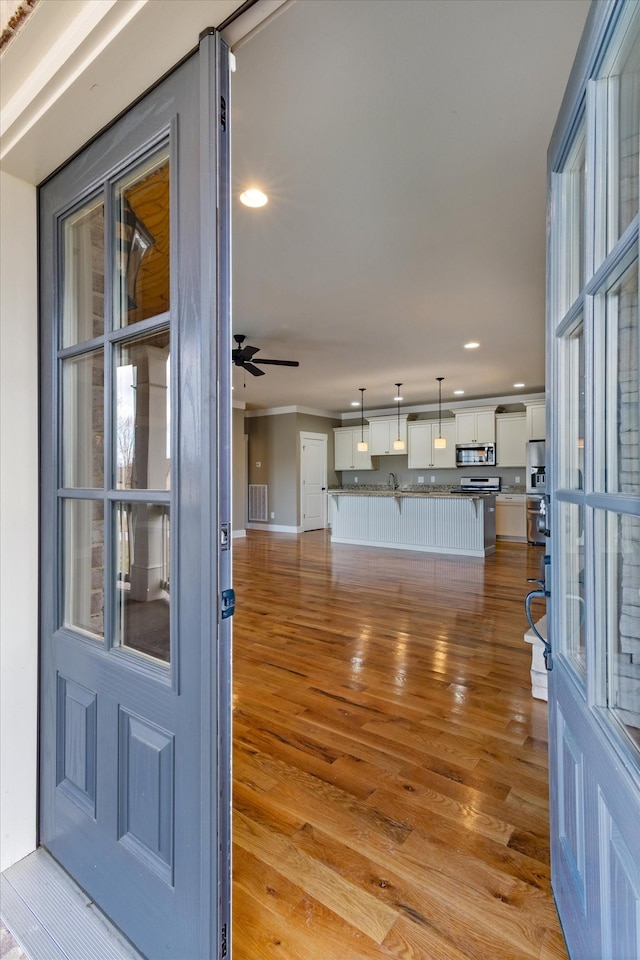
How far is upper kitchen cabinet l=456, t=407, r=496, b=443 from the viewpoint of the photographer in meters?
8.36

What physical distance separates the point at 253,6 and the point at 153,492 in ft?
3.35

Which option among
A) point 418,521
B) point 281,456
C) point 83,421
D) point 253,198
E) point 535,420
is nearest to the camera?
point 83,421

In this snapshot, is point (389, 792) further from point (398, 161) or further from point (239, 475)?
point (239, 475)

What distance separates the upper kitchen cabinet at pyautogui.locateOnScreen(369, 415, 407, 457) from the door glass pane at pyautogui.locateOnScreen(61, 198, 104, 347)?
26.8 ft

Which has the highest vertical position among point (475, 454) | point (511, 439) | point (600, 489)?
point (511, 439)

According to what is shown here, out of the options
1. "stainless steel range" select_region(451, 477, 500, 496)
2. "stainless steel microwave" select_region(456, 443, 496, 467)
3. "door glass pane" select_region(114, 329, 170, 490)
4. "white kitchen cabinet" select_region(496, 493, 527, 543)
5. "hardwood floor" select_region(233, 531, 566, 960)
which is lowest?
"hardwood floor" select_region(233, 531, 566, 960)

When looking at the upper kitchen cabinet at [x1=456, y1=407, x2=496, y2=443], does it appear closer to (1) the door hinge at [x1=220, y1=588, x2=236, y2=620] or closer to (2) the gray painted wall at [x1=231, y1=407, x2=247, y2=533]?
(2) the gray painted wall at [x1=231, y1=407, x2=247, y2=533]

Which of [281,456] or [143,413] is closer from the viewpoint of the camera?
[143,413]

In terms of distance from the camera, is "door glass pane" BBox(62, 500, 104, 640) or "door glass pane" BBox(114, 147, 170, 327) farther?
"door glass pane" BBox(62, 500, 104, 640)

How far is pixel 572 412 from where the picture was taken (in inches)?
44.0

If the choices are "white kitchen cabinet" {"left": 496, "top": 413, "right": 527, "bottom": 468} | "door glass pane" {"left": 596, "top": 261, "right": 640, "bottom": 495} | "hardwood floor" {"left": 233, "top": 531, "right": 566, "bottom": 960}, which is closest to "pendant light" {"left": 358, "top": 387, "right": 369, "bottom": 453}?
"white kitchen cabinet" {"left": 496, "top": 413, "right": 527, "bottom": 468}

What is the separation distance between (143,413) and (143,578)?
434 millimetres

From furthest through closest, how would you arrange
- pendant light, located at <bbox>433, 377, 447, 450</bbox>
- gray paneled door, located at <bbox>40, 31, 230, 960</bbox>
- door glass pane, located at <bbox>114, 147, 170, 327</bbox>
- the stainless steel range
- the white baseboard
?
1. the white baseboard
2. the stainless steel range
3. pendant light, located at <bbox>433, 377, 447, 450</bbox>
4. door glass pane, located at <bbox>114, 147, 170, 327</bbox>
5. gray paneled door, located at <bbox>40, 31, 230, 960</bbox>

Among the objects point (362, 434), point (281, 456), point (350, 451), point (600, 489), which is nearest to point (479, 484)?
point (362, 434)
